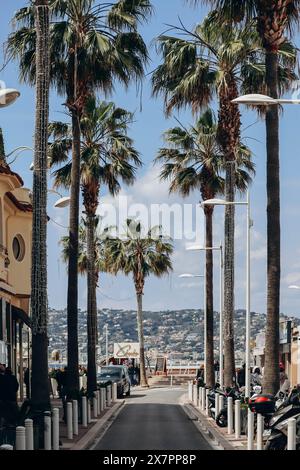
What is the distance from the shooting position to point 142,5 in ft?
113

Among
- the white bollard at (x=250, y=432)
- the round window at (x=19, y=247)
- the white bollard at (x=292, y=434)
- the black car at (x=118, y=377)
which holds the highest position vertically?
the round window at (x=19, y=247)

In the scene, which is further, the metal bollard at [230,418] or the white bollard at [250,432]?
the metal bollard at [230,418]

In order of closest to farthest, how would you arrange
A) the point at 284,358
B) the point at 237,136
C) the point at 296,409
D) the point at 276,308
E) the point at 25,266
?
1. the point at 296,409
2. the point at 276,308
3. the point at 237,136
4. the point at 25,266
5. the point at 284,358

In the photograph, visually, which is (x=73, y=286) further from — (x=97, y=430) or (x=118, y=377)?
(x=118, y=377)

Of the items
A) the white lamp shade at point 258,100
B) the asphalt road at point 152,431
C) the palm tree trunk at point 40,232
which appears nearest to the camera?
the white lamp shade at point 258,100

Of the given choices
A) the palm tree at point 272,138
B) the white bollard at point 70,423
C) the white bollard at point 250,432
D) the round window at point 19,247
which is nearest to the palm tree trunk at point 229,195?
the round window at point 19,247

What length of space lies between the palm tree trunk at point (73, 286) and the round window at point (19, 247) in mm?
8628

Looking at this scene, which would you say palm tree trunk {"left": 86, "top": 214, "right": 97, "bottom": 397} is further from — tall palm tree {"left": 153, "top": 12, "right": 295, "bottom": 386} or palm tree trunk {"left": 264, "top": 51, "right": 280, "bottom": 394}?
palm tree trunk {"left": 264, "top": 51, "right": 280, "bottom": 394}

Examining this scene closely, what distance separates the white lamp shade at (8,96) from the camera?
2326 cm

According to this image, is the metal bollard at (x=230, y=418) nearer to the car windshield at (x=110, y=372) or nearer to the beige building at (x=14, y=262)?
the beige building at (x=14, y=262)

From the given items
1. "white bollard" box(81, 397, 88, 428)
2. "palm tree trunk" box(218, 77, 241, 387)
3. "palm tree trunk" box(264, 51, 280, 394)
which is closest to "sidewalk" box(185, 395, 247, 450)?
"palm tree trunk" box(264, 51, 280, 394)

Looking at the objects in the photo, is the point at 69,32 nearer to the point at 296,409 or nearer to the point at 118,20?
the point at 118,20

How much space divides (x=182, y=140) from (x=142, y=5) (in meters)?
12.3

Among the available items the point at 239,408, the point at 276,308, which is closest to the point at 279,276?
the point at 276,308
